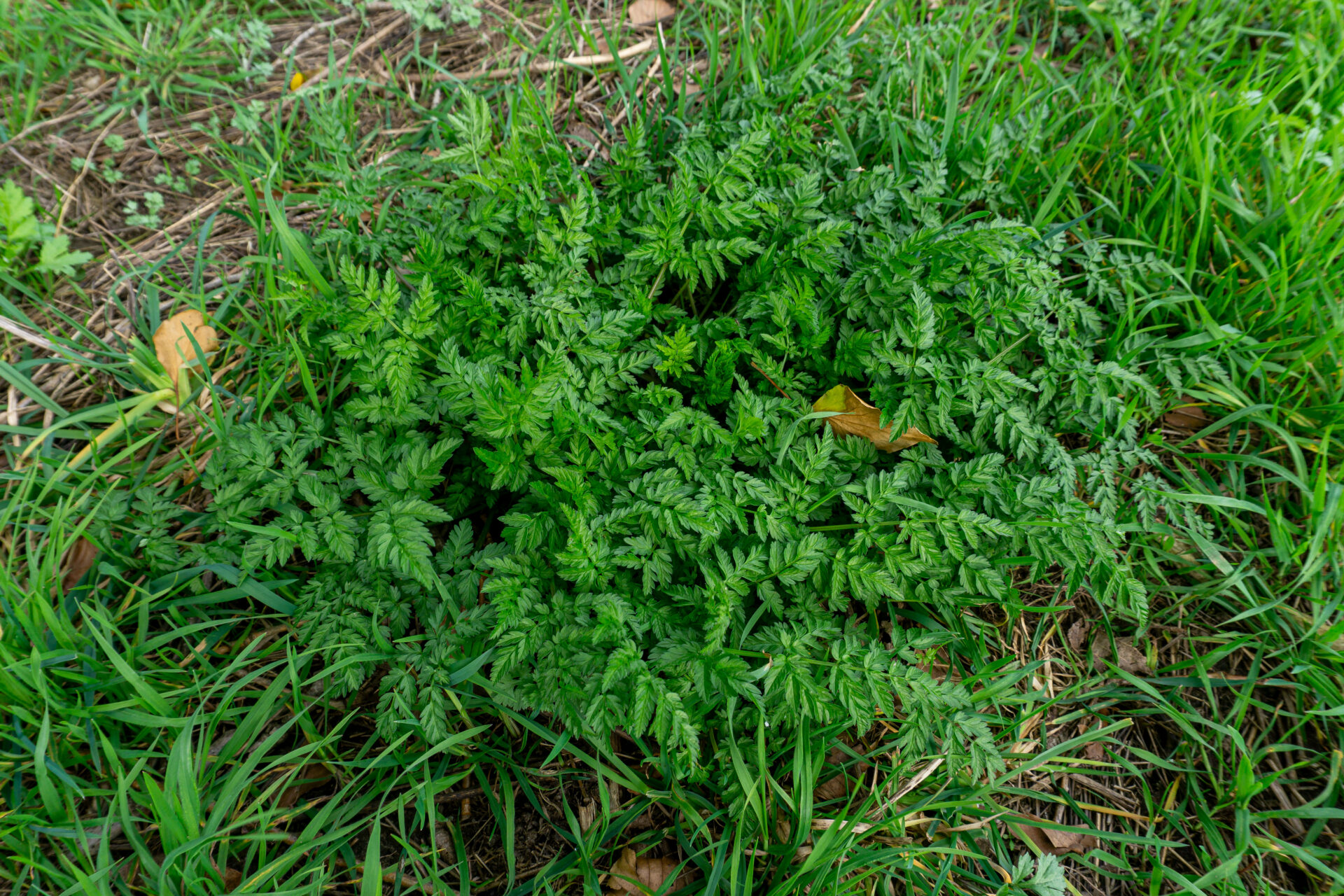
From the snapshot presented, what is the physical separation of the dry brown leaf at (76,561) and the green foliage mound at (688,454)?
399 mm

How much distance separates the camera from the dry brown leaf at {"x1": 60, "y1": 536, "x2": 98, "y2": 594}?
2.43 m

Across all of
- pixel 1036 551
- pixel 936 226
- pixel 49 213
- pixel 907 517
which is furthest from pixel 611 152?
pixel 49 213

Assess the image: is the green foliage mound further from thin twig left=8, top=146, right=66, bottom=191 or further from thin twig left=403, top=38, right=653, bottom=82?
thin twig left=8, top=146, right=66, bottom=191

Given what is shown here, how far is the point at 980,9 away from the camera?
3.18 metres

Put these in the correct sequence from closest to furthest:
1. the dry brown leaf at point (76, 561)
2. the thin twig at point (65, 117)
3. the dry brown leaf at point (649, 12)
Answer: the dry brown leaf at point (76, 561), the thin twig at point (65, 117), the dry brown leaf at point (649, 12)

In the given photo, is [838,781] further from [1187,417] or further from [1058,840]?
[1187,417]

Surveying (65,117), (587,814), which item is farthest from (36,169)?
(587,814)

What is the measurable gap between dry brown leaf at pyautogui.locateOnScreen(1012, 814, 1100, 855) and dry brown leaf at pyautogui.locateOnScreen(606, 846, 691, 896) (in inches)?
40.7

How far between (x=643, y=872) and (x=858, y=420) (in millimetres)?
1499

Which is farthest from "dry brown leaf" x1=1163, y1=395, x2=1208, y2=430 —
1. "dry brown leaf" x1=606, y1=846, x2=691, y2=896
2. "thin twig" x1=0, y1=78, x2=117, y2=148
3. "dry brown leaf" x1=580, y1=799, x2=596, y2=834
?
"thin twig" x1=0, y1=78, x2=117, y2=148

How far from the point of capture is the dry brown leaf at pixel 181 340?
9.05ft

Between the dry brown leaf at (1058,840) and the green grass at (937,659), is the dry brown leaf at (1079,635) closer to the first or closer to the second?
the green grass at (937,659)

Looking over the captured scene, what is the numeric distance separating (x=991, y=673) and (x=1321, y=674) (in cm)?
104

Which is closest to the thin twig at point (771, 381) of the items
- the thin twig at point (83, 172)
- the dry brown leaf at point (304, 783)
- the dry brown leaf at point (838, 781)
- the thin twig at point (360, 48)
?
the dry brown leaf at point (838, 781)
